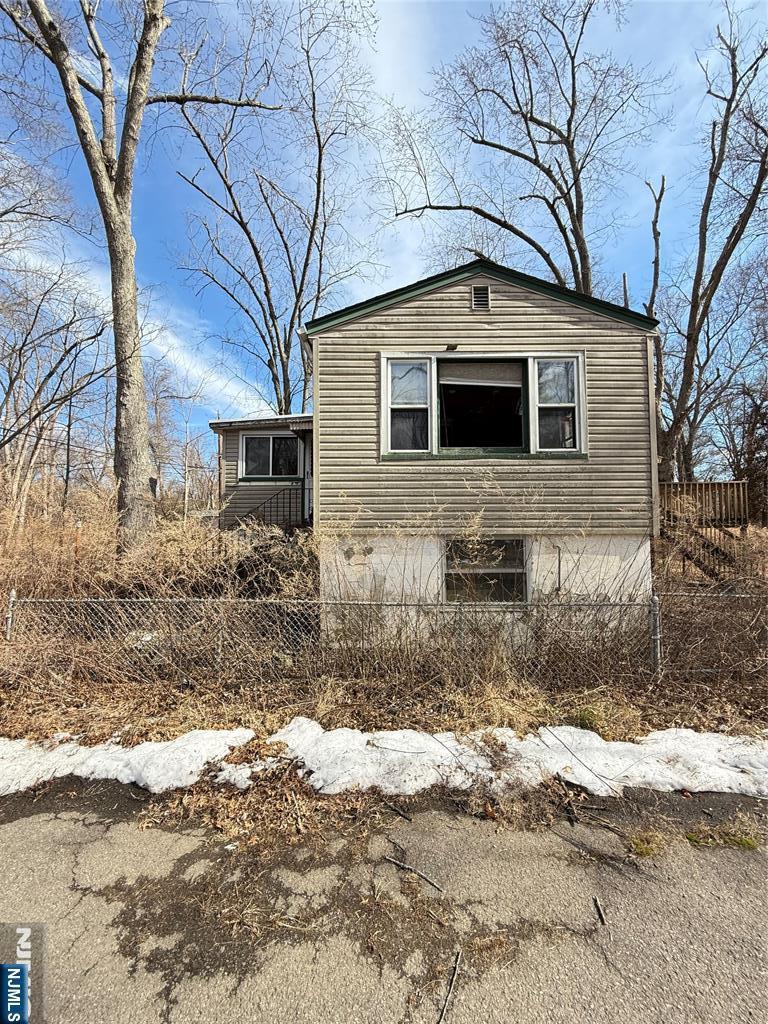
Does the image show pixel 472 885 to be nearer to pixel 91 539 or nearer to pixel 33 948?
pixel 33 948

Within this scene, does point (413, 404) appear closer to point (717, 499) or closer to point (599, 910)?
point (599, 910)

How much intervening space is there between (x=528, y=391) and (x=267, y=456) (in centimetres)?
828

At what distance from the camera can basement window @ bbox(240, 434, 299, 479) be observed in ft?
42.7

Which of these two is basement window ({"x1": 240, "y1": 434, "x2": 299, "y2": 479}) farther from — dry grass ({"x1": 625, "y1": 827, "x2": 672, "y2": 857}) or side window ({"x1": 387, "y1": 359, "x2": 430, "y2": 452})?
dry grass ({"x1": 625, "y1": 827, "x2": 672, "y2": 857})

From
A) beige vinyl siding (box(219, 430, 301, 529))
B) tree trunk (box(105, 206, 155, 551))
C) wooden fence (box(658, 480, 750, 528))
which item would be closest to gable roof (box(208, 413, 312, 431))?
beige vinyl siding (box(219, 430, 301, 529))

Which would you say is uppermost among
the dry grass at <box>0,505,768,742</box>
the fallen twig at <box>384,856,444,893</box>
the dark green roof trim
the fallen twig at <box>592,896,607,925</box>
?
the dark green roof trim

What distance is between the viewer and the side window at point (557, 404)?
6.79 metres

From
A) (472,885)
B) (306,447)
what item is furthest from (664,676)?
(306,447)

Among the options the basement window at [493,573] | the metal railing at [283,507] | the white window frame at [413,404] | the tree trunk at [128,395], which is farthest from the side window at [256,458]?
the basement window at [493,573]

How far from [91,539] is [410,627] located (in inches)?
162

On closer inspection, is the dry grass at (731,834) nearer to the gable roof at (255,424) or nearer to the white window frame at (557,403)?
the white window frame at (557,403)

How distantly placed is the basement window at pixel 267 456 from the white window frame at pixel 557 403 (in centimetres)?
778

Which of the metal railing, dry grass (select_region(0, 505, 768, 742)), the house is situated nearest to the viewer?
dry grass (select_region(0, 505, 768, 742))

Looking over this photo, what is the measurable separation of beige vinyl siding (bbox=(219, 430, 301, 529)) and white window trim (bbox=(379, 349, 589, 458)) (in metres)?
6.40
